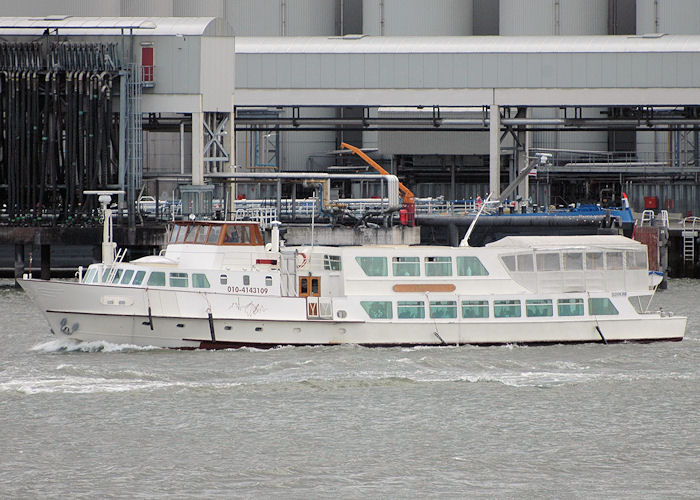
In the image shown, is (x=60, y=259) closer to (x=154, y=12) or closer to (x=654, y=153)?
(x=154, y=12)

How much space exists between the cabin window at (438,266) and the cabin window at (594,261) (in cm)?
474

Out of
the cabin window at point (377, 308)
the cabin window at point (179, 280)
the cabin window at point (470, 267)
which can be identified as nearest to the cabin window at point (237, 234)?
the cabin window at point (179, 280)

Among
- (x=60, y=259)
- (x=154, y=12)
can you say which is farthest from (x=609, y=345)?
(x=154, y=12)

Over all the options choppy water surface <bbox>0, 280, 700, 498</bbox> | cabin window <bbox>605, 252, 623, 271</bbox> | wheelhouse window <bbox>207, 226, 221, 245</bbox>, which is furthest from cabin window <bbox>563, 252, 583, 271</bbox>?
wheelhouse window <bbox>207, 226, 221, 245</bbox>

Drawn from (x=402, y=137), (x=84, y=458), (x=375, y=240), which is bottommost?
(x=84, y=458)

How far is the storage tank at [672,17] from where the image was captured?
80688 mm

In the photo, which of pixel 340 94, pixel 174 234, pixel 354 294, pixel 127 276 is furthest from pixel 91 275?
A: pixel 340 94

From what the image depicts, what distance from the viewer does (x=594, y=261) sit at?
43.6m

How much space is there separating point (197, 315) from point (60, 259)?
33.0 meters

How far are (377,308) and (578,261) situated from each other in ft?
23.1

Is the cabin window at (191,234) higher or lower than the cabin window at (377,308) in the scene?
higher

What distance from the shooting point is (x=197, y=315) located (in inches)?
1608

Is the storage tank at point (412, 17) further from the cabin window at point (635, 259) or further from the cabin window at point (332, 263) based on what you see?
the cabin window at point (332, 263)

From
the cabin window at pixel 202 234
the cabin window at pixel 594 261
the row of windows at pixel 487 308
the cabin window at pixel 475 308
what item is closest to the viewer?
the row of windows at pixel 487 308
